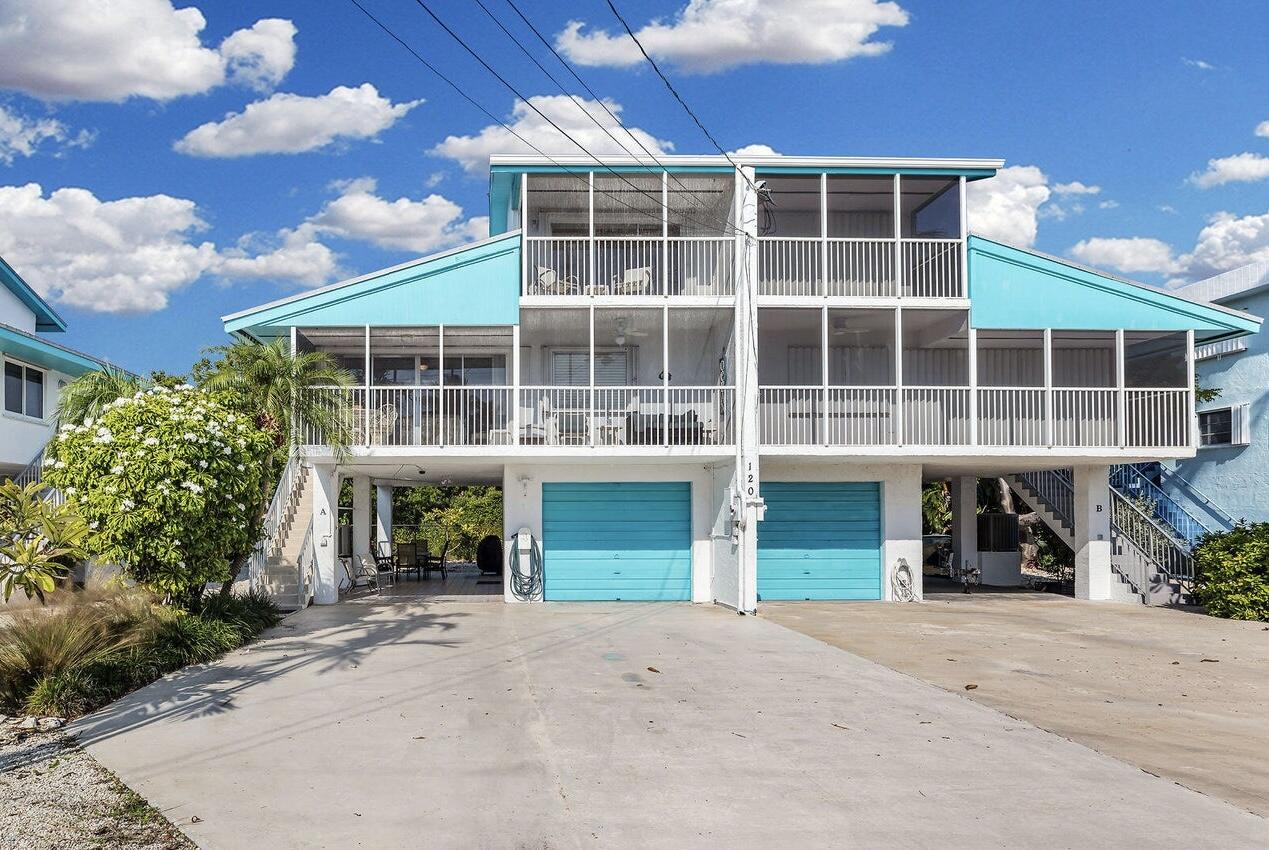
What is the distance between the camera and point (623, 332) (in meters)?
18.7

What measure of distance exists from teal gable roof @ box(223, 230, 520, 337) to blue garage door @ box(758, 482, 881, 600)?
684 cm

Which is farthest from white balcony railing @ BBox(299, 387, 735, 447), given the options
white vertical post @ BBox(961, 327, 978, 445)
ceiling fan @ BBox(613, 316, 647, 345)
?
white vertical post @ BBox(961, 327, 978, 445)

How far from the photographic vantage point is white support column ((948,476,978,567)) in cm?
2350

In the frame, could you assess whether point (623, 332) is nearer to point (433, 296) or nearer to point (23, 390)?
point (433, 296)

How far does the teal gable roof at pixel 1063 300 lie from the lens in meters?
17.8

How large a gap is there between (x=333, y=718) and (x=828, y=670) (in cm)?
559

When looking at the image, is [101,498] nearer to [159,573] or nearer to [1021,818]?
[159,573]

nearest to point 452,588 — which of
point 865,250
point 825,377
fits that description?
point 825,377

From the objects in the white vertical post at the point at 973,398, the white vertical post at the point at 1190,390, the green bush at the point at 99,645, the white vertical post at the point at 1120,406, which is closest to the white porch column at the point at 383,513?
the green bush at the point at 99,645

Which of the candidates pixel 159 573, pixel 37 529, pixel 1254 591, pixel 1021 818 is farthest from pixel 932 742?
pixel 1254 591

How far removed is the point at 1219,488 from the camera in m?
23.3

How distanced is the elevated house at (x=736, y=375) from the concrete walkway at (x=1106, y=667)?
194 cm

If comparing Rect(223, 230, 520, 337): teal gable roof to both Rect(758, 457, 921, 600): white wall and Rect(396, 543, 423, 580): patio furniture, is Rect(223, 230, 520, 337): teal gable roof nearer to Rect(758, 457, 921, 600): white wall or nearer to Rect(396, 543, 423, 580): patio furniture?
Rect(758, 457, 921, 600): white wall

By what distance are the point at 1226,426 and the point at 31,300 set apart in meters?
29.4
